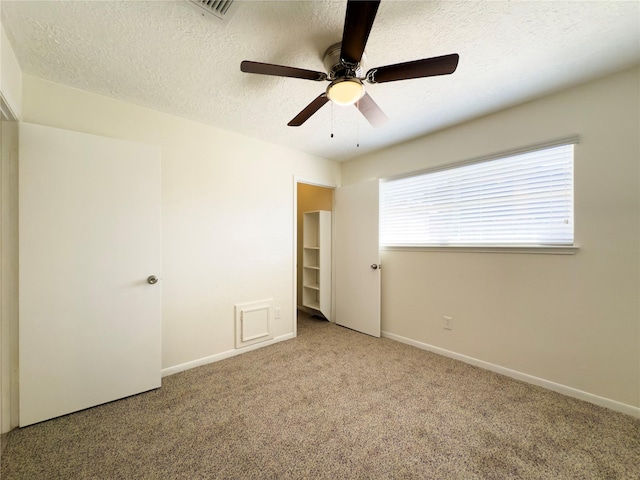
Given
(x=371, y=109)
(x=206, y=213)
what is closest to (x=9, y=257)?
(x=206, y=213)

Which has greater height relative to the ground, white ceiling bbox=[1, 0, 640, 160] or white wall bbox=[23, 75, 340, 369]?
white ceiling bbox=[1, 0, 640, 160]

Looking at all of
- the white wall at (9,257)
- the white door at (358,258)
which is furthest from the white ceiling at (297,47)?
the white door at (358,258)

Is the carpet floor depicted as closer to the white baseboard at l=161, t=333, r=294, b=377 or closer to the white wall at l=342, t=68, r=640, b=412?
the white baseboard at l=161, t=333, r=294, b=377

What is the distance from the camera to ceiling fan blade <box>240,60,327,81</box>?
134 centimetres

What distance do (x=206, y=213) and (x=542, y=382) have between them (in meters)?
3.26

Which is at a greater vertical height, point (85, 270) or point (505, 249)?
point (505, 249)

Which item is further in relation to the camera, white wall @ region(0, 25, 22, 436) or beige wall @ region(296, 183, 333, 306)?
beige wall @ region(296, 183, 333, 306)

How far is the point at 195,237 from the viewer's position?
8.14ft

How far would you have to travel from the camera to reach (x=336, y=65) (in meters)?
1.51

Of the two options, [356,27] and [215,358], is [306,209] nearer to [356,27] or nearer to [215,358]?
[215,358]

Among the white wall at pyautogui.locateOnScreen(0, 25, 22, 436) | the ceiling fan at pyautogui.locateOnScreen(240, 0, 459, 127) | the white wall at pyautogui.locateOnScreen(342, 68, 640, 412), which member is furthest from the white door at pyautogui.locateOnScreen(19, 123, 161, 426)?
the white wall at pyautogui.locateOnScreen(342, 68, 640, 412)

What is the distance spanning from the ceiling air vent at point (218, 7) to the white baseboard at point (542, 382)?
10.4ft

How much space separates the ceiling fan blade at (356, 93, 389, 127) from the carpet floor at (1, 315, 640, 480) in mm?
2069

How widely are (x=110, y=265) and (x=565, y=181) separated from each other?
11.5 feet
